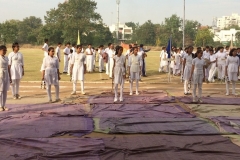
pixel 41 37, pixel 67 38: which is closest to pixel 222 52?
Result: pixel 67 38

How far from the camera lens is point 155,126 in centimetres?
799

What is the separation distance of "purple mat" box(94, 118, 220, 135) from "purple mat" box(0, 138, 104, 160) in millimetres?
1086

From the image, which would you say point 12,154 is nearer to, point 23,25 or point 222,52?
point 222,52

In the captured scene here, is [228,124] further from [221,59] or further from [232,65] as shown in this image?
[221,59]

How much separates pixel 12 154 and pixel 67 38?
62286 mm

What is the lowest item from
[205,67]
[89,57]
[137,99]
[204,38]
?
[137,99]

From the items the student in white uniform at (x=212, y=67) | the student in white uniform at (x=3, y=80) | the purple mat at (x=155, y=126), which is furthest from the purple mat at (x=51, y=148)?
the student in white uniform at (x=212, y=67)

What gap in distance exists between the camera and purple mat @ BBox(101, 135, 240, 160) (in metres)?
5.87

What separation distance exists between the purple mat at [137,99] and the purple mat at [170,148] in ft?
13.6

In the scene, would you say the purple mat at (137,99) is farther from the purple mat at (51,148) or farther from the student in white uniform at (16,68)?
the purple mat at (51,148)

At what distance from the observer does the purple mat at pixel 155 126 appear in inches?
295

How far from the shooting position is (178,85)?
16172mm

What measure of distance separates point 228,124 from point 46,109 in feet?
16.9

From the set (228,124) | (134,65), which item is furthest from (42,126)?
(134,65)
